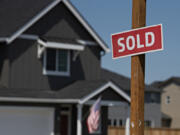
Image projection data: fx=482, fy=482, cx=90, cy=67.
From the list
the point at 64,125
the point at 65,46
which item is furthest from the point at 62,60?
the point at 64,125

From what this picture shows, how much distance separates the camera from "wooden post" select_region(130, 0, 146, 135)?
6.40 metres

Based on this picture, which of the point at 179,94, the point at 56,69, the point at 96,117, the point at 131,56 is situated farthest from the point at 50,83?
the point at 179,94

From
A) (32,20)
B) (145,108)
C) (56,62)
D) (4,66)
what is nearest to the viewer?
(4,66)

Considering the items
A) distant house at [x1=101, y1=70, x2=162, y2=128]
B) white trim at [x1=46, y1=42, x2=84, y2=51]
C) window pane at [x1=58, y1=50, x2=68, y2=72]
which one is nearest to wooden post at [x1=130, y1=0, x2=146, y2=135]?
white trim at [x1=46, y1=42, x2=84, y2=51]

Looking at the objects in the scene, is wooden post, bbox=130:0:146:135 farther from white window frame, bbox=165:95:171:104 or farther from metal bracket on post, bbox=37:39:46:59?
white window frame, bbox=165:95:171:104

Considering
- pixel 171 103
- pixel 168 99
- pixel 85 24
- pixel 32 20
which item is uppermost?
pixel 168 99

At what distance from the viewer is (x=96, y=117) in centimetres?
2238

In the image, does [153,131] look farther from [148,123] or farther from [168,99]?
[168,99]

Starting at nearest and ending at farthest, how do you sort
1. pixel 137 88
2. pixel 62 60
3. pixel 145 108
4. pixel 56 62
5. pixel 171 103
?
pixel 137 88
pixel 56 62
pixel 62 60
pixel 145 108
pixel 171 103

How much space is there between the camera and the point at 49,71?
2536 centimetres

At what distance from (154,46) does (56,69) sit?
19707 mm

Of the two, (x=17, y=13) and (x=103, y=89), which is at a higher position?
(x=17, y=13)

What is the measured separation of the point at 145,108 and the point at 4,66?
32.1 meters

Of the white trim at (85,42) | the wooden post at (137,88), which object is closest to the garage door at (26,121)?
the white trim at (85,42)
